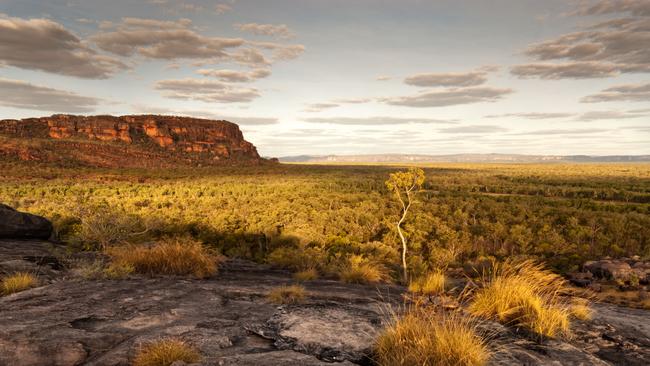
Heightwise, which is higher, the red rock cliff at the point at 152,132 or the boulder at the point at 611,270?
the red rock cliff at the point at 152,132

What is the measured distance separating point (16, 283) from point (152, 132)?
133 meters

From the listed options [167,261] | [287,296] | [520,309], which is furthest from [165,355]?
[167,261]

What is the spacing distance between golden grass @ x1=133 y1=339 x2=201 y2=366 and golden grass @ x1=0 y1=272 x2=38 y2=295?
407cm

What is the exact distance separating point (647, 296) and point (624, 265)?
292 cm

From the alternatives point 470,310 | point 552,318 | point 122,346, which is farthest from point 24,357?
point 552,318

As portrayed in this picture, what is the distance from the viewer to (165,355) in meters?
3.58

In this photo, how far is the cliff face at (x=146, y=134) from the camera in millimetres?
100637

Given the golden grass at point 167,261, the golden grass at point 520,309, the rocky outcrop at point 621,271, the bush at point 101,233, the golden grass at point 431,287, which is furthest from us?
the rocky outcrop at point 621,271

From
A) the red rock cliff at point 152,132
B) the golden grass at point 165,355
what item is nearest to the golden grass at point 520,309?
the golden grass at point 165,355

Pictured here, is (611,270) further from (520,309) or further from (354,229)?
(354,229)

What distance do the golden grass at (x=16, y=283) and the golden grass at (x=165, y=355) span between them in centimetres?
407

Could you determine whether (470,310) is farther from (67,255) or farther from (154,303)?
(67,255)

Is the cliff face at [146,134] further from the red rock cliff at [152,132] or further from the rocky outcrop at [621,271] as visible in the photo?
the rocky outcrop at [621,271]

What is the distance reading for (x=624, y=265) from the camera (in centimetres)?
1310
